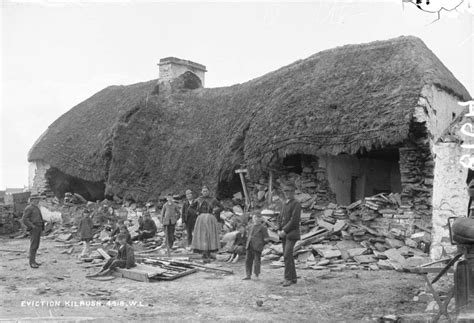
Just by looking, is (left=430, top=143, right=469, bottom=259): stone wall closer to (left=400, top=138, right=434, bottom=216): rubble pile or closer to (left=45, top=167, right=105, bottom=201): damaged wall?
(left=400, top=138, right=434, bottom=216): rubble pile

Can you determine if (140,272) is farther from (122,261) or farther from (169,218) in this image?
(169,218)

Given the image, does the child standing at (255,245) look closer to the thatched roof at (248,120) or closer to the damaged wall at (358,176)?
the thatched roof at (248,120)

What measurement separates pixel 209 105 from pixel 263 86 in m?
2.81

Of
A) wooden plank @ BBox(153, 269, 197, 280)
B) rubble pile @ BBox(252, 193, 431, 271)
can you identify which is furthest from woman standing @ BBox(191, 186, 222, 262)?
wooden plank @ BBox(153, 269, 197, 280)

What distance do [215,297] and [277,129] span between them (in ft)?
23.7

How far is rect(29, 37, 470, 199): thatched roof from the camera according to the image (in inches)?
521

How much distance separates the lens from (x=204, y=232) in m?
12.3

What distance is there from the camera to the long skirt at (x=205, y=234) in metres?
12.2

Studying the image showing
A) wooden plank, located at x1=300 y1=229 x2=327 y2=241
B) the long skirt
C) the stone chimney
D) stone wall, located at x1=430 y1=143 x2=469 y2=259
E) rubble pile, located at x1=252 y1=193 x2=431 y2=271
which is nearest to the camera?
stone wall, located at x1=430 y1=143 x2=469 y2=259

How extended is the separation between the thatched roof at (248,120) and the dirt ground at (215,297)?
4.25 metres

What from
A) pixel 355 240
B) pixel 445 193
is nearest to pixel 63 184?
pixel 355 240

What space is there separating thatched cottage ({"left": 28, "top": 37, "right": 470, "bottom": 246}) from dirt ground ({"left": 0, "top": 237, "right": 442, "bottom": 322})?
11.6 feet

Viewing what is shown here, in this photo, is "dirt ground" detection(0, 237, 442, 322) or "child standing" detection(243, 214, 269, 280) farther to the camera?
"child standing" detection(243, 214, 269, 280)

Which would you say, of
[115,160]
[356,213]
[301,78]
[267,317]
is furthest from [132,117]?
[267,317]
